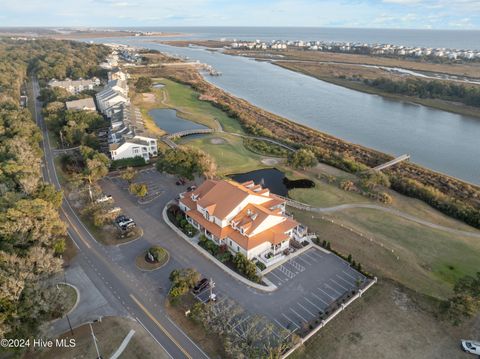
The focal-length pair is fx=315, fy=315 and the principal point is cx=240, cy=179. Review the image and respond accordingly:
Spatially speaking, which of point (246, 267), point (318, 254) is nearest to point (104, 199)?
point (246, 267)

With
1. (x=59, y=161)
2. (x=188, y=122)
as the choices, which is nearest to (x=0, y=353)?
(x=59, y=161)

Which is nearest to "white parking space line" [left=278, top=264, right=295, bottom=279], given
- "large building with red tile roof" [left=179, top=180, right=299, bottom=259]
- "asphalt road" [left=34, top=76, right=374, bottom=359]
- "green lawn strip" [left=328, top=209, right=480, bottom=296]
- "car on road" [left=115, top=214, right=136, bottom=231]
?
"asphalt road" [left=34, top=76, right=374, bottom=359]

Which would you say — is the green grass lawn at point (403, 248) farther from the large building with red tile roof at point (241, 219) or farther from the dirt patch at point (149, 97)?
the dirt patch at point (149, 97)

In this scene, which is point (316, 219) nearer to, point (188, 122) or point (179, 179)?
point (179, 179)

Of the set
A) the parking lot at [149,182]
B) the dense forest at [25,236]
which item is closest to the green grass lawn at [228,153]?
the parking lot at [149,182]

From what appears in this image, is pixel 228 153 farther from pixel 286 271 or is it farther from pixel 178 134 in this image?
pixel 286 271
